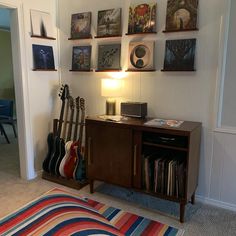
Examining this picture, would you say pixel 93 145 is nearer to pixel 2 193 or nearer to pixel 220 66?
pixel 2 193

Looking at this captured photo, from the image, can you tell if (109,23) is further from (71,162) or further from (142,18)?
(71,162)

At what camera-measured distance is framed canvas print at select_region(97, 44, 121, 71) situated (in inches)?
111

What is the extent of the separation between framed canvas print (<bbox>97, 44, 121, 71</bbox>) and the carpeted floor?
140 centimetres

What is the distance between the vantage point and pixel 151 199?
2646mm

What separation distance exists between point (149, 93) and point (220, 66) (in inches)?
30.1

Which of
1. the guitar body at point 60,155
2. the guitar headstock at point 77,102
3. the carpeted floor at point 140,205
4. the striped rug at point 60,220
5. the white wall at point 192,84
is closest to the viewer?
the striped rug at point 60,220

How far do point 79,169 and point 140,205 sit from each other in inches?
31.9

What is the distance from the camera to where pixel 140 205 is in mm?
2529

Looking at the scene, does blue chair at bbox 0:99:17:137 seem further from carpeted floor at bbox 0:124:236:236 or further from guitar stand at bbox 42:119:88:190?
guitar stand at bbox 42:119:88:190

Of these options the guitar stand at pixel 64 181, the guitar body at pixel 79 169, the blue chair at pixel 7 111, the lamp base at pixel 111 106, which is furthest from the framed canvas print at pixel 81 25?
the blue chair at pixel 7 111

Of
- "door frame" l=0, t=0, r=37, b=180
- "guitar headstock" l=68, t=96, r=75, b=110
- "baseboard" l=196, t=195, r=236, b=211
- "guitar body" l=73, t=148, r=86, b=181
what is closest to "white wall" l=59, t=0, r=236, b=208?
"baseboard" l=196, t=195, r=236, b=211

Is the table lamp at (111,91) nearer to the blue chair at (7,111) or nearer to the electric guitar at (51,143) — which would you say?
the electric guitar at (51,143)

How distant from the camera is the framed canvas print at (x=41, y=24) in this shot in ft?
9.45

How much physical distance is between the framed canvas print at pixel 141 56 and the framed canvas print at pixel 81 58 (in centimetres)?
60
